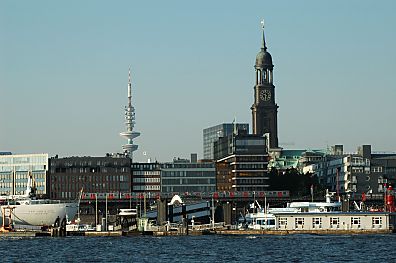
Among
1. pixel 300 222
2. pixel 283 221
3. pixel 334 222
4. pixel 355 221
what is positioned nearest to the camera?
pixel 355 221

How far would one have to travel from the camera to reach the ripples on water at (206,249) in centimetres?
12838

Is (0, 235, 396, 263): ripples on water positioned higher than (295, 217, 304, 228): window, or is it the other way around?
(295, 217, 304, 228): window

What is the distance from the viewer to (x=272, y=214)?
645 ft

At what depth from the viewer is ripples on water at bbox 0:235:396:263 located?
421ft

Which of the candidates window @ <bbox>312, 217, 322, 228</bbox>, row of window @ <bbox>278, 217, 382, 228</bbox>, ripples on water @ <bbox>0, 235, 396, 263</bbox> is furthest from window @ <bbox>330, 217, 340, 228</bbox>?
ripples on water @ <bbox>0, 235, 396, 263</bbox>

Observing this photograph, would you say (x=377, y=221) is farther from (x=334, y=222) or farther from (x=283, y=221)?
(x=283, y=221)

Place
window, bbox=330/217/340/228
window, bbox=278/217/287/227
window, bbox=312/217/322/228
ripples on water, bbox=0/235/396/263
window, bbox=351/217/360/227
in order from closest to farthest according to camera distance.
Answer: ripples on water, bbox=0/235/396/263, window, bbox=351/217/360/227, window, bbox=330/217/340/228, window, bbox=312/217/322/228, window, bbox=278/217/287/227

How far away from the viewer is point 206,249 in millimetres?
145250

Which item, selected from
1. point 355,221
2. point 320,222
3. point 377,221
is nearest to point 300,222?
point 320,222

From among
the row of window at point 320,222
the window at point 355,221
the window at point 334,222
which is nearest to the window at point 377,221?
the row of window at point 320,222

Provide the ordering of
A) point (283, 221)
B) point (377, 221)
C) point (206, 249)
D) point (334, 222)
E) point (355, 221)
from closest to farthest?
point (206, 249)
point (355, 221)
point (334, 222)
point (377, 221)
point (283, 221)

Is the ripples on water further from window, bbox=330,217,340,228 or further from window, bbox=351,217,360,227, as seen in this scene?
window, bbox=330,217,340,228

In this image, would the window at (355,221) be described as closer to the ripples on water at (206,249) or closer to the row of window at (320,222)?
the row of window at (320,222)

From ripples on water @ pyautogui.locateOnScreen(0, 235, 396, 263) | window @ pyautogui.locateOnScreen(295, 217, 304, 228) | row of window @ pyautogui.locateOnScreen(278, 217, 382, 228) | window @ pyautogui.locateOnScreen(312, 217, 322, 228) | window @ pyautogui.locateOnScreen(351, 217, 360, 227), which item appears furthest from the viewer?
window @ pyautogui.locateOnScreen(295, 217, 304, 228)
